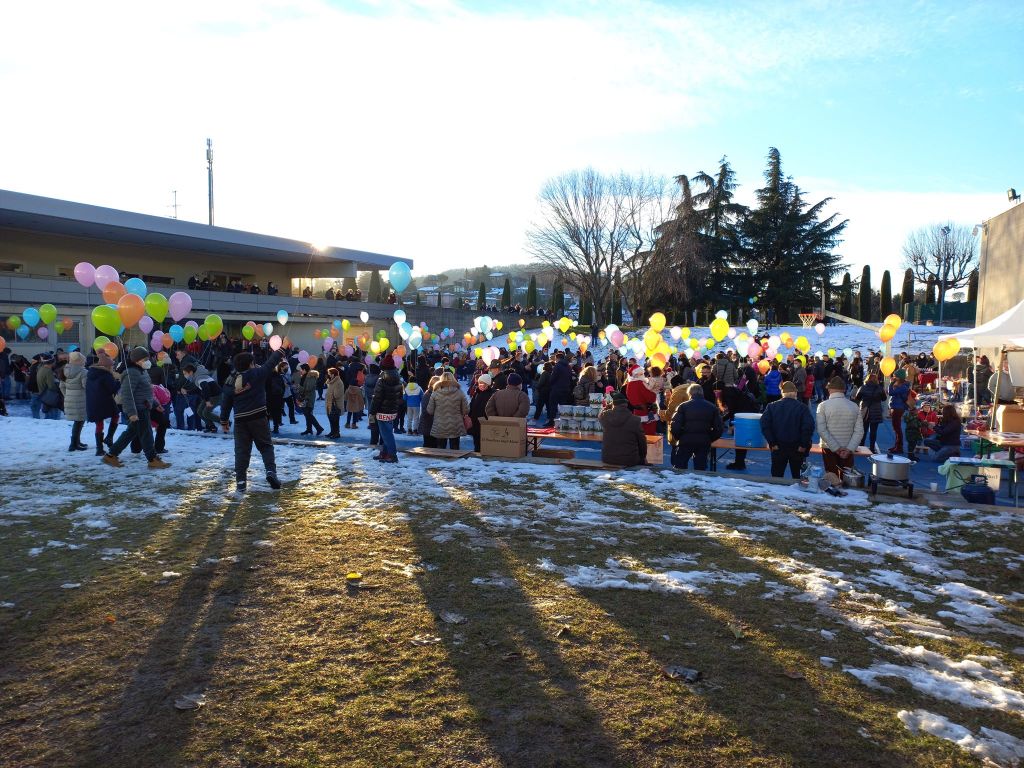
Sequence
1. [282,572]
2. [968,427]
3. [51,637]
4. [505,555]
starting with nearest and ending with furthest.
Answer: [51,637], [282,572], [505,555], [968,427]

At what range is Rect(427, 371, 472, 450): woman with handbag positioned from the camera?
10203mm

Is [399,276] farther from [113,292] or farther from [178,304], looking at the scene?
[113,292]

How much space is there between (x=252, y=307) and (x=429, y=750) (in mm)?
36008

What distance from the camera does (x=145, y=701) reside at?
3.29 metres

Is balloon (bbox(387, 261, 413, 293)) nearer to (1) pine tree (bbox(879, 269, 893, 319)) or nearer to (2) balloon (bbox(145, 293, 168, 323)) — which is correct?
(2) balloon (bbox(145, 293, 168, 323))

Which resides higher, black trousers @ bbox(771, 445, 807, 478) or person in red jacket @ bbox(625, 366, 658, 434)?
person in red jacket @ bbox(625, 366, 658, 434)

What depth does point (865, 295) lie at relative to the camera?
47.9 meters

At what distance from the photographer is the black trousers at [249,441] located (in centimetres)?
752

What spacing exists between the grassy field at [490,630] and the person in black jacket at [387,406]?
2.17 meters

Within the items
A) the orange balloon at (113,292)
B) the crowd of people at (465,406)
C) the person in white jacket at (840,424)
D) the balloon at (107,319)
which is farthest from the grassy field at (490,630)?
the orange balloon at (113,292)

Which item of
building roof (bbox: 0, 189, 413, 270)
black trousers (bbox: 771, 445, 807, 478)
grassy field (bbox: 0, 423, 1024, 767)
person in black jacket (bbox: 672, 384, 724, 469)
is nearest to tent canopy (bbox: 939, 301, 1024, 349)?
black trousers (bbox: 771, 445, 807, 478)

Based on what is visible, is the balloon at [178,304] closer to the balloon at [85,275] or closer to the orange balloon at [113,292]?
the orange balloon at [113,292]

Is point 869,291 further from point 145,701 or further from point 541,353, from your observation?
point 145,701

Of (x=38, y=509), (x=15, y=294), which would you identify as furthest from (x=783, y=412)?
(x=15, y=294)
